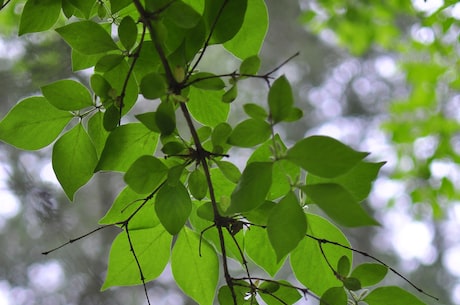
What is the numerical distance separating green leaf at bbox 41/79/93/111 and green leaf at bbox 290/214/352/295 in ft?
0.70

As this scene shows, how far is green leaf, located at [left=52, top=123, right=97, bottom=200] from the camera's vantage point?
1.45 ft

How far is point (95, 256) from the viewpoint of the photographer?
2.85 metres

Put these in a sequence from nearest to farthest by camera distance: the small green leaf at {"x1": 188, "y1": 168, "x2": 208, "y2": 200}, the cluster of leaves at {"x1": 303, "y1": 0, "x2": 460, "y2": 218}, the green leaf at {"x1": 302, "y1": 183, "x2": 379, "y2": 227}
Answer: the green leaf at {"x1": 302, "y1": 183, "x2": 379, "y2": 227}
the small green leaf at {"x1": 188, "y1": 168, "x2": 208, "y2": 200}
the cluster of leaves at {"x1": 303, "y1": 0, "x2": 460, "y2": 218}

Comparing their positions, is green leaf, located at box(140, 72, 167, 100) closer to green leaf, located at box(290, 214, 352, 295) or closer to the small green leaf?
the small green leaf

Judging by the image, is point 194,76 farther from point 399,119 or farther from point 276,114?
point 399,119

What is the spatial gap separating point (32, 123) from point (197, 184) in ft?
0.51

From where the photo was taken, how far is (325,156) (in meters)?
0.33

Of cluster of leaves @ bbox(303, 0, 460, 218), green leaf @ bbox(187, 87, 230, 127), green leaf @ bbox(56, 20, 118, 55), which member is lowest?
green leaf @ bbox(56, 20, 118, 55)

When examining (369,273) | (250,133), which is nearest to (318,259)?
(369,273)

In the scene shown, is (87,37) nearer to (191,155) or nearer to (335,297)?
(191,155)

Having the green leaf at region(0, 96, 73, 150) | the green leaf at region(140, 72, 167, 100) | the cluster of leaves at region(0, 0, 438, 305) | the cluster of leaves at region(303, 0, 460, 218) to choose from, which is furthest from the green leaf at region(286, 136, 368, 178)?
the cluster of leaves at region(303, 0, 460, 218)

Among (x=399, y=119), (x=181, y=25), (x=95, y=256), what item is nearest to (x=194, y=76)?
(x=181, y=25)

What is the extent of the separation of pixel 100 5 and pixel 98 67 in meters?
0.08

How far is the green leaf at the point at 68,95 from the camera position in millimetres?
428
